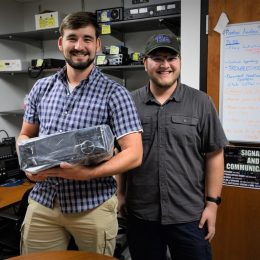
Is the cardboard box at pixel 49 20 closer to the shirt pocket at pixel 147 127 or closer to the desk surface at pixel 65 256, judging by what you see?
the shirt pocket at pixel 147 127

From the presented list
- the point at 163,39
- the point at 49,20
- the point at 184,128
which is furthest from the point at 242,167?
the point at 49,20

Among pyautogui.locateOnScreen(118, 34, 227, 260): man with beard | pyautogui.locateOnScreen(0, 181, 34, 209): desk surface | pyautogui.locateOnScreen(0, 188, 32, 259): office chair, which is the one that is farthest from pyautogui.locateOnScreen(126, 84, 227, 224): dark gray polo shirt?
pyautogui.locateOnScreen(0, 181, 34, 209): desk surface

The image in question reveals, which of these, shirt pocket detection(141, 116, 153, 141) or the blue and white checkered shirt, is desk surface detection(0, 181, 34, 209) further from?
shirt pocket detection(141, 116, 153, 141)

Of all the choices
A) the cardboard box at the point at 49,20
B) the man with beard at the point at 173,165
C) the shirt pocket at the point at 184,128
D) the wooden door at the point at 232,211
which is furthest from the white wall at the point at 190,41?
the cardboard box at the point at 49,20

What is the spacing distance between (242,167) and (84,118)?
1.43m

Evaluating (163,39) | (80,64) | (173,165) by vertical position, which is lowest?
(173,165)

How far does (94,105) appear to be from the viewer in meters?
1.24

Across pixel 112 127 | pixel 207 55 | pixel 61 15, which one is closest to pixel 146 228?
pixel 112 127

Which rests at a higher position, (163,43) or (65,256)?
(163,43)

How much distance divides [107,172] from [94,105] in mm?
291

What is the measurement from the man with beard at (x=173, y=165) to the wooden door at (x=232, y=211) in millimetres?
771

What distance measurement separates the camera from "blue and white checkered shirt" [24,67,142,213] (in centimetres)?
123

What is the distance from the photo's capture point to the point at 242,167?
220 centimetres

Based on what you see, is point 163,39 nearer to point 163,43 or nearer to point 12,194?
point 163,43
